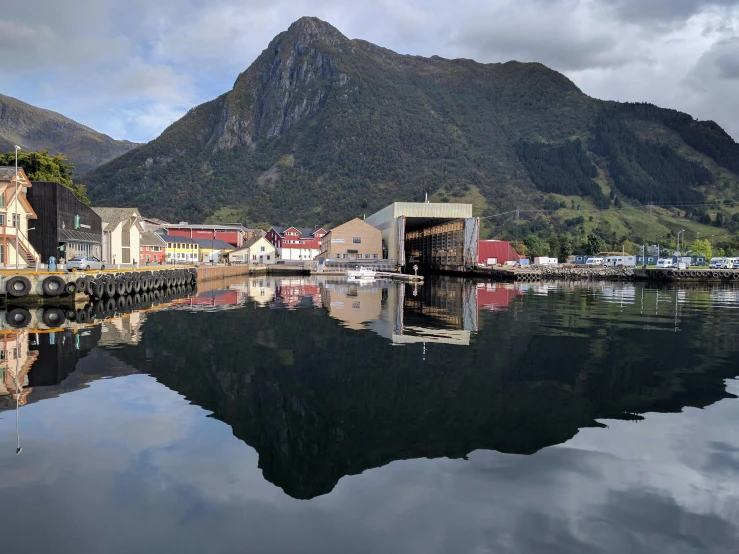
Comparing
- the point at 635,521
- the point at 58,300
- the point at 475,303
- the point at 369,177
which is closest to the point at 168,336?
the point at 58,300

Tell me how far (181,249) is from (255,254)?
14.6 metres

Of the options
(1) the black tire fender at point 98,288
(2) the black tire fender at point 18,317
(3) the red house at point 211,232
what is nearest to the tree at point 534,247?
(3) the red house at point 211,232

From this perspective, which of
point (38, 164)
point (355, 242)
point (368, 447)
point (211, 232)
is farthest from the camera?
point (211, 232)

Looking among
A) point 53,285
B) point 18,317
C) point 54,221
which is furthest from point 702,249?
point 18,317

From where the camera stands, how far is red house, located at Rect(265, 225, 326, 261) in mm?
115750

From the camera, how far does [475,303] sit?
3634cm

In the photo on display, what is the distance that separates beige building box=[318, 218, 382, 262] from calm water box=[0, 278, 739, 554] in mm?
64336

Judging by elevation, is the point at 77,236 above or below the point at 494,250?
above

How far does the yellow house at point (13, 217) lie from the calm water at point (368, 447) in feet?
93.3

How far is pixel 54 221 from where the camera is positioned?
152ft

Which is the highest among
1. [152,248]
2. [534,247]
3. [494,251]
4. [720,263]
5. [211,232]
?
[211,232]

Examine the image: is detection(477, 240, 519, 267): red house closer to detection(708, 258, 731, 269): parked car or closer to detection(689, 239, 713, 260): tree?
detection(708, 258, 731, 269): parked car

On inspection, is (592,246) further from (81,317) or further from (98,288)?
(81,317)

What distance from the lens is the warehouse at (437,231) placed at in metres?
73.4
